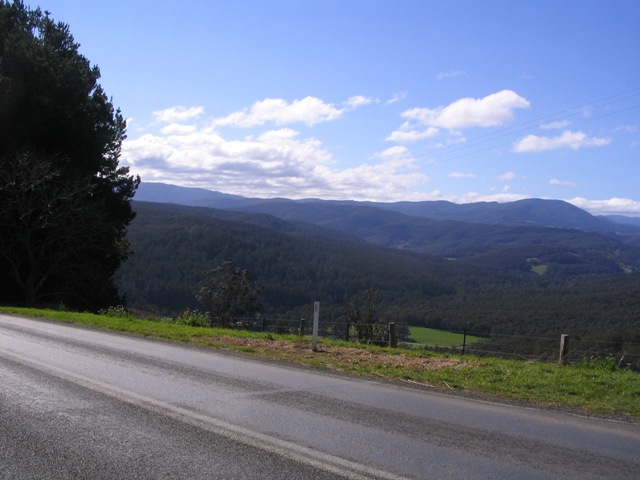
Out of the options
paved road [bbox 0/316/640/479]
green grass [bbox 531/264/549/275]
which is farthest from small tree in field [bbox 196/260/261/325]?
green grass [bbox 531/264/549/275]

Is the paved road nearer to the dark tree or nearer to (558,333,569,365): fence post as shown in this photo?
(558,333,569,365): fence post

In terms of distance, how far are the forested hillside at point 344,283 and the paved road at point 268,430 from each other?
162 ft

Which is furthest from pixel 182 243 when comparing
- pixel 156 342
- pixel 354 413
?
pixel 354 413

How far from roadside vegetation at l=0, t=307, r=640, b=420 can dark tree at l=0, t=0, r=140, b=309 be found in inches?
691

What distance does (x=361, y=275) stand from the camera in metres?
141

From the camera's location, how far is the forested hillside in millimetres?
77250

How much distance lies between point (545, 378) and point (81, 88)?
102ft

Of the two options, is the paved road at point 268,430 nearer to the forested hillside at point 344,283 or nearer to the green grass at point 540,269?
the forested hillside at point 344,283

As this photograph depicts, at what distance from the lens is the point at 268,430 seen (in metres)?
5.94

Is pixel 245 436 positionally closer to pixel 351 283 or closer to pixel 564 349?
pixel 564 349

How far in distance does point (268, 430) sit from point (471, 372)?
19.5ft

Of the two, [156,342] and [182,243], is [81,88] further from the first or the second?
[182,243]

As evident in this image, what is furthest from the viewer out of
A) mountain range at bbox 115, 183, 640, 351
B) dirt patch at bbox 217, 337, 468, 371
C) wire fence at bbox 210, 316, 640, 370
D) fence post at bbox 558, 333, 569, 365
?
mountain range at bbox 115, 183, 640, 351

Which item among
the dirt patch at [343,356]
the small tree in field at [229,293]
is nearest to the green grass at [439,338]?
the small tree in field at [229,293]
